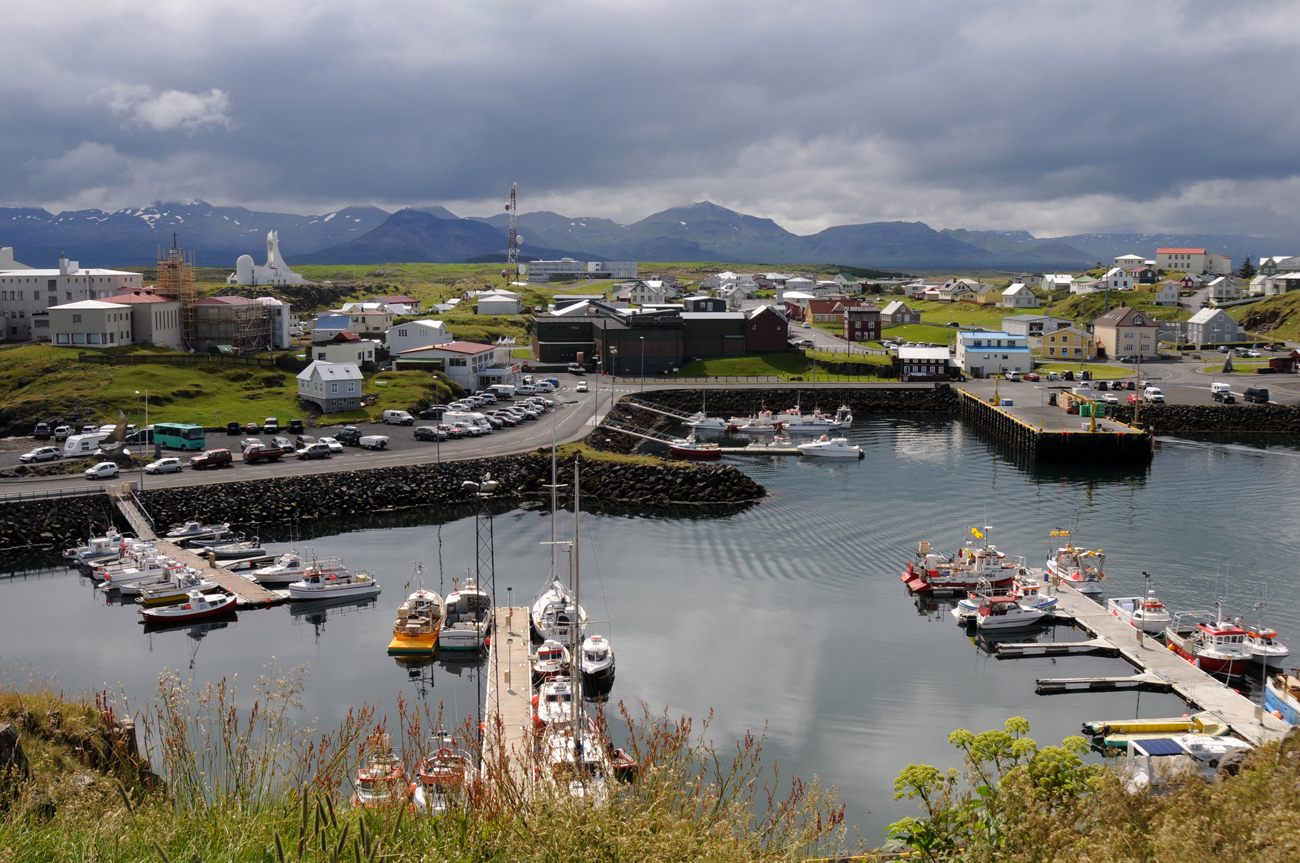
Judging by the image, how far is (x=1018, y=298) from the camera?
331 feet

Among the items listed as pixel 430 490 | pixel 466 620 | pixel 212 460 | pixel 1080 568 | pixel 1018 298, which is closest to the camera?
pixel 466 620

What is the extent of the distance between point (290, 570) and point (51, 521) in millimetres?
9732

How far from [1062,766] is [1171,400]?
52377 millimetres

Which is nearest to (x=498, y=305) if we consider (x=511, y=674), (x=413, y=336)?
(x=413, y=336)

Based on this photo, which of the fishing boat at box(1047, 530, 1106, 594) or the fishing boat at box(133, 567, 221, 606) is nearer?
the fishing boat at box(133, 567, 221, 606)

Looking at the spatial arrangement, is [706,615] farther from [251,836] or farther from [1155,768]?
[251,836]

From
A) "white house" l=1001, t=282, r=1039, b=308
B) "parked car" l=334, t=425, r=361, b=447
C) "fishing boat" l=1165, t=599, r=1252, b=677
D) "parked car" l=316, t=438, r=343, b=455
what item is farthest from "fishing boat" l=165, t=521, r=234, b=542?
"white house" l=1001, t=282, r=1039, b=308

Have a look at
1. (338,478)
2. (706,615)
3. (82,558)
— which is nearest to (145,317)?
(338,478)

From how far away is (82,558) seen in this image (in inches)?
1137

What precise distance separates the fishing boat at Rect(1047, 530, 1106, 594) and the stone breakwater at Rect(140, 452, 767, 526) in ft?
41.7

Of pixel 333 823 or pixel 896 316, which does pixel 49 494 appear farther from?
pixel 896 316

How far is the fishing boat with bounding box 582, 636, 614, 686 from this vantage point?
2075 centimetres

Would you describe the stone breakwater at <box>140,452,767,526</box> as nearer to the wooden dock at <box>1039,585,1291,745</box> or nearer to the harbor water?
the harbor water

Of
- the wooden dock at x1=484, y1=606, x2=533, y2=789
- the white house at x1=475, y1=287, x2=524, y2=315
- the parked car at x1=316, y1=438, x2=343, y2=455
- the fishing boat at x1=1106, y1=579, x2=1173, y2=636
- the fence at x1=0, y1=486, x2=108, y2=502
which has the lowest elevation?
the wooden dock at x1=484, y1=606, x2=533, y2=789
